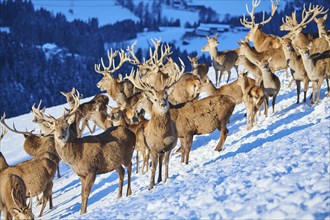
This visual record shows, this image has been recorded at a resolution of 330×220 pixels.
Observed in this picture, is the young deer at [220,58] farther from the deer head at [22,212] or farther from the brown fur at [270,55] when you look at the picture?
the deer head at [22,212]

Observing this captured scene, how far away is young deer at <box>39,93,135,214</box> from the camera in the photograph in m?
9.52

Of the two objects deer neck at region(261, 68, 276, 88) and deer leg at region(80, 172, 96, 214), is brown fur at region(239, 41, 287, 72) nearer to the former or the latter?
deer neck at region(261, 68, 276, 88)

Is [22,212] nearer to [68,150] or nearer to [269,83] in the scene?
[68,150]

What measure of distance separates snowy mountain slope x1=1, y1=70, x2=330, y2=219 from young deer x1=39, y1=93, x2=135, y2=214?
0.71 meters

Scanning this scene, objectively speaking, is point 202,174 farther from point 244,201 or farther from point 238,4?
point 238,4

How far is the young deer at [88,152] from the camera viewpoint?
31.2 ft

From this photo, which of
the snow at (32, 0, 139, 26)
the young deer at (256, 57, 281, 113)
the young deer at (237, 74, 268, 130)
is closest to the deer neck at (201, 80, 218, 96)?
the young deer at (256, 57, 281, 113)

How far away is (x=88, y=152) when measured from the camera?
31.5 feet

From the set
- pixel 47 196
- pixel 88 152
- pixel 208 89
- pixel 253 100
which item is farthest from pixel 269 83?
pixel 47 196

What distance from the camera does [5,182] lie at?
947 centimetres

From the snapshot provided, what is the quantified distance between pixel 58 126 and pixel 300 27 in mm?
11001

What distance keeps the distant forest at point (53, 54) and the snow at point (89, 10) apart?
18.2ft

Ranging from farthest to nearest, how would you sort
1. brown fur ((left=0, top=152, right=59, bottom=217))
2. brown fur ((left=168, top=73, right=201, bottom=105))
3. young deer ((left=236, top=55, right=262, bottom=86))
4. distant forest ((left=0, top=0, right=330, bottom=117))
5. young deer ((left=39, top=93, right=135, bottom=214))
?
1. distant forest ((left=0, top=0, right=330, bottom=117))
2. young deer ((left=236, top=55, right=262, bottom=86))
3. brown fur ((left=168, top=73, right=201, bottom=105))
4. brown fur ((left=0, top=152, right=59, bottom=217))
5. young deer ((left=39, top=93, right=135, bottom=214))

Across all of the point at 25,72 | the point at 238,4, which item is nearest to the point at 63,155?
the point at 25,72
